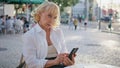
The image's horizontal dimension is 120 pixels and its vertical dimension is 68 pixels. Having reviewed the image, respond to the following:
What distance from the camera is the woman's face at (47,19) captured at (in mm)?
3483

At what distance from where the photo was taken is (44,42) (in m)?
3.56

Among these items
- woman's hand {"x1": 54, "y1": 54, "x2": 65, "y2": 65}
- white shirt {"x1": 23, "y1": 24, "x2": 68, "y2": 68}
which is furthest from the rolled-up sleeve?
woman's hand {"x1": 54, "y1": 54, "x2": 65, "y2": 65}

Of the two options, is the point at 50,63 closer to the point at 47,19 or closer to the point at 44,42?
the point at 44,42

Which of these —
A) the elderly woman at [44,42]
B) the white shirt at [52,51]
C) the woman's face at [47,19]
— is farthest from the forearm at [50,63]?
the woman's face at [47,19]

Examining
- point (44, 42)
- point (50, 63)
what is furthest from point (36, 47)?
point (50, 63)

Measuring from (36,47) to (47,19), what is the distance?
31 cm

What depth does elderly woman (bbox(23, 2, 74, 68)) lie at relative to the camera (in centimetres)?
343

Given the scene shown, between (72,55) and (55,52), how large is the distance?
30cm

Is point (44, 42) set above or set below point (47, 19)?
below

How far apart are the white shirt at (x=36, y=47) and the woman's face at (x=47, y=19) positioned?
0.06 metres

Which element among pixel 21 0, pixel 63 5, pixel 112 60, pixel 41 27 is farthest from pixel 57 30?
pixel 63 5

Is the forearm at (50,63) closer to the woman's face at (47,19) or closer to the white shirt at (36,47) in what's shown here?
the white shirt at (36,47)

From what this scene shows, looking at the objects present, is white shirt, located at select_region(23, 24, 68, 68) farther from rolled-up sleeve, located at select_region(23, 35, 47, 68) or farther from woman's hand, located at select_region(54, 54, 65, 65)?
woman's hand, located at select_region(54, 54, 65, 65)

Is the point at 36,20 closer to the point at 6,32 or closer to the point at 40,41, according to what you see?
the point at 40,41
